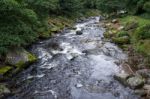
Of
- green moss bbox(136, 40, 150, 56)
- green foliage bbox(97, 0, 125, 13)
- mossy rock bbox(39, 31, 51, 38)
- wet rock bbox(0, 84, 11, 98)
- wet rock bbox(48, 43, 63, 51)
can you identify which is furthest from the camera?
green foliage bbox(97, 0, 125, 13)

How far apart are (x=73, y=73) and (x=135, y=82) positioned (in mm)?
5275

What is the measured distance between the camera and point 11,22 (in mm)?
21500

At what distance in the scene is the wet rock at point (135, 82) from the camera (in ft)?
50.5

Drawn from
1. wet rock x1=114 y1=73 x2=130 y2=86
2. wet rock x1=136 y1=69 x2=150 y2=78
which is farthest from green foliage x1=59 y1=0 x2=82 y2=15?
wet rock x1=114 y1=73 x2=130 y2=86

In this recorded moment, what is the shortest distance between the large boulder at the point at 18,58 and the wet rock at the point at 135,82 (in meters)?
9.24

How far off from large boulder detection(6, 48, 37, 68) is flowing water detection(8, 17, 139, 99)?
69 cm

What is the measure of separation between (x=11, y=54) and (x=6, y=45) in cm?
94

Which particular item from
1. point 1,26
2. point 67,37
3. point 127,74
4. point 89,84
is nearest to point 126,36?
point 67,37

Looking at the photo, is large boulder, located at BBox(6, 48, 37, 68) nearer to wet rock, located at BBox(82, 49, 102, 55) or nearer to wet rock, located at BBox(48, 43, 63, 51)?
wet rock, located at BBox(48, 43, 63, 51)

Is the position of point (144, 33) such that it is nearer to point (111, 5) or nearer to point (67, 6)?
point (111, 5)

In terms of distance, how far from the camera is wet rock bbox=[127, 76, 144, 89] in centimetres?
1538

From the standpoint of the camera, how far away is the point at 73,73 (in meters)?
18.6

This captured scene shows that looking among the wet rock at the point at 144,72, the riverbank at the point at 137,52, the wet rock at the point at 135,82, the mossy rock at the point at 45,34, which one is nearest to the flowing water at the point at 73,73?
the wet rock at the point at 135,82

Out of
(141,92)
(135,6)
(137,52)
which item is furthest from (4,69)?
(135,6)
